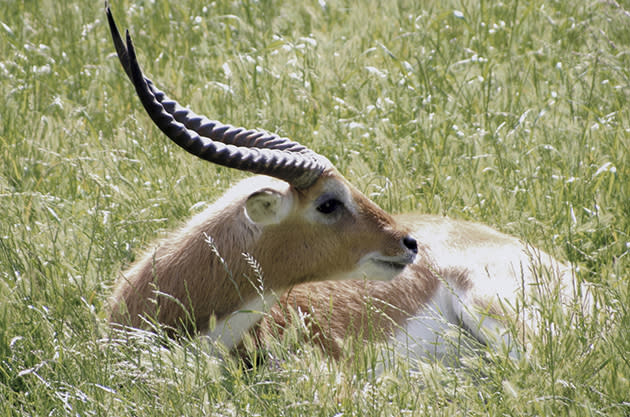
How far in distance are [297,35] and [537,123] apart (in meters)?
2.66

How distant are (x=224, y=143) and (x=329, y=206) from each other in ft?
1.93

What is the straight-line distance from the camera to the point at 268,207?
170 inches

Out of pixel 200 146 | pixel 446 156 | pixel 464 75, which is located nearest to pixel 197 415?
pixel 200 146

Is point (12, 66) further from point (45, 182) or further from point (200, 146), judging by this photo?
point (200, 146)

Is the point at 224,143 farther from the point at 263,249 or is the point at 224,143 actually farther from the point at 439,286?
the point at 439,286

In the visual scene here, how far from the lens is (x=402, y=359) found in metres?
Answer: 3.68

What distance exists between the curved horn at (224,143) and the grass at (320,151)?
819mm

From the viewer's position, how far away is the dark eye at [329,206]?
14.4ft

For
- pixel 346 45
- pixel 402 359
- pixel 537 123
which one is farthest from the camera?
pixel 346 45

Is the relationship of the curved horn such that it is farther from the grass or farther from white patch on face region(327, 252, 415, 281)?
the grass

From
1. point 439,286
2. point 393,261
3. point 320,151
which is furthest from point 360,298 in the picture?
point 320,151

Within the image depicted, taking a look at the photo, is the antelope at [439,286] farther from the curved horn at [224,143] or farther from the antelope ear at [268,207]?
the curved horn at [224,143]

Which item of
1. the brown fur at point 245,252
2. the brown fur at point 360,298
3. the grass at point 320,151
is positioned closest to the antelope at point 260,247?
the brown fur at point 245,252

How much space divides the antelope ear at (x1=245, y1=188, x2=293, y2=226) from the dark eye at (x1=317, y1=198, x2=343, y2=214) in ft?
0.50
